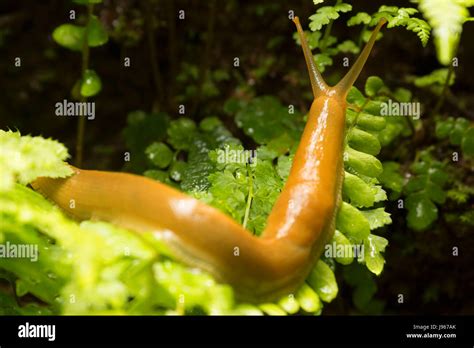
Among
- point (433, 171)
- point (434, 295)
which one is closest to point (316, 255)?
point (433, 171)

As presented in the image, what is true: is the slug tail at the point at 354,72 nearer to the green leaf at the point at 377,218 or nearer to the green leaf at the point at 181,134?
the green leaf at the point at 377,218

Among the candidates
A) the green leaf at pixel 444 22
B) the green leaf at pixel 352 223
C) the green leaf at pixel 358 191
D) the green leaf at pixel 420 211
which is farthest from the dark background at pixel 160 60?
the green leaf at pixel 444 22

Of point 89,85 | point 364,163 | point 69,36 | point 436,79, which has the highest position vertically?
point 69,36

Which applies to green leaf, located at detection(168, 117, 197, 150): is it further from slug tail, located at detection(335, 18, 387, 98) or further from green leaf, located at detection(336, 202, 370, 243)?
green leaf, located at detection(336, 202, 370, 243)

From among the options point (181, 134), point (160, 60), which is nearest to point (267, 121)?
point (181, 134)

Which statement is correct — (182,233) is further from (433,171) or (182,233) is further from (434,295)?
(434,295)

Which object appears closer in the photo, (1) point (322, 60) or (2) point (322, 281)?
(2) point (322, 281)

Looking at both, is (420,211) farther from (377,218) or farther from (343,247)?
(343,247)
